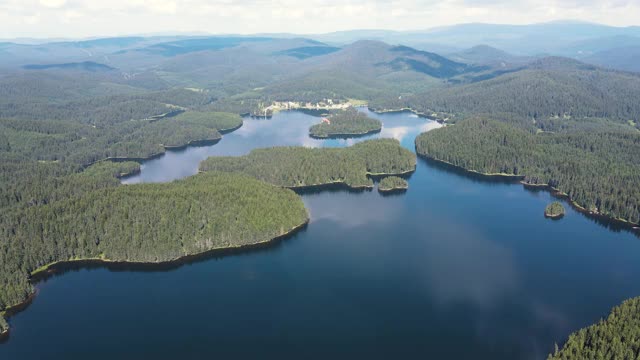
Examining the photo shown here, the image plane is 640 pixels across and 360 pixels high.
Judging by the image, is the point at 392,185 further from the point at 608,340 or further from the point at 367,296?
the point at 608,340

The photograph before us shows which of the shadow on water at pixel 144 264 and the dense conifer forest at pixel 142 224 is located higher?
the dense conifer forest at pixel 142 224

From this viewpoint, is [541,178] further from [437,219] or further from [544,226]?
[437,219]

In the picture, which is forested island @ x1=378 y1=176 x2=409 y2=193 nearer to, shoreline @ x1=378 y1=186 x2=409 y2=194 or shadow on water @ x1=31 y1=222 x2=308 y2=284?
→ shoreline @ x1=378 y1=186 x2=409 y2=194

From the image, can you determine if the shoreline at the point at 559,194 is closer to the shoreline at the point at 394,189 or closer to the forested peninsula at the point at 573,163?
the forested peninsula at the point at 573,163

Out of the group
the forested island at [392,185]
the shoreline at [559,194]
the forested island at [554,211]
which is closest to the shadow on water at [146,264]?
the forested island at [392,185]

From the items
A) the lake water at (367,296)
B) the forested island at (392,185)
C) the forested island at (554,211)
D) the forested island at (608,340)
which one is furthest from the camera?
the forested island at (392,185)

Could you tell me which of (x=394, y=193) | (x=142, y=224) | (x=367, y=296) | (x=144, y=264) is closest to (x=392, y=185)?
(x=394, y=193)

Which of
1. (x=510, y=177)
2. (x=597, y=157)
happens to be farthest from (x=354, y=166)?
(x=597, y=157)
